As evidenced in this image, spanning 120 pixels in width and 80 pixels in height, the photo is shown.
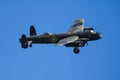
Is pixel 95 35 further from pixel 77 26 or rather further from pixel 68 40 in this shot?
pixel 77 26

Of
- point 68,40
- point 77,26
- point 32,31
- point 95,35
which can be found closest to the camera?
point 68,40

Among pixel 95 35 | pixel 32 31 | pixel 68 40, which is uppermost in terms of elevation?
pixel 32 31

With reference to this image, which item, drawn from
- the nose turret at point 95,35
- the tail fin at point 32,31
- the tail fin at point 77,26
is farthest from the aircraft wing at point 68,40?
the tail fin at point 32,31

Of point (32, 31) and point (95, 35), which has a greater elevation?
point (32, 31)

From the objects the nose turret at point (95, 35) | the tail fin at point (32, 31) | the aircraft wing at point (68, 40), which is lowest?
the aircraft wing at point (68, 40)

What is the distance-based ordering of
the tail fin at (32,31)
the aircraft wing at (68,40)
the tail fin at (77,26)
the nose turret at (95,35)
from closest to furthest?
the aircraft wing at (68,40), the nose turret at (95,35), the tail fin at (77,26), the tail fin at (32,31)

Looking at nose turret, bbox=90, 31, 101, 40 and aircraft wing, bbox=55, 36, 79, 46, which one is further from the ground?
nose turret, bbox=90, 31, 101, 40

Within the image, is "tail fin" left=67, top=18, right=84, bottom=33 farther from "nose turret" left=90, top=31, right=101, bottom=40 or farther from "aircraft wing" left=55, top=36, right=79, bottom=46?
"aircraft wing" left=55, top=36, right=79, bottom=46

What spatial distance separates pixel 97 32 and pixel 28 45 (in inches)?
456

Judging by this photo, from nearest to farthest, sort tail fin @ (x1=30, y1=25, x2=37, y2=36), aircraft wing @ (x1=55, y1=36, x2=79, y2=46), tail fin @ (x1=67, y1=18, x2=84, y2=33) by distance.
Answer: aircraft wing @ (x1=55, y1=36, x2=79, y2=46) < tail fin @ (x1=67, y1=18, x2=84, y2=33) < tail fin @ (x1=30, y1=25, x2=37, y2=36)

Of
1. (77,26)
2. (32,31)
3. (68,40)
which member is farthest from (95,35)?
(32,31)

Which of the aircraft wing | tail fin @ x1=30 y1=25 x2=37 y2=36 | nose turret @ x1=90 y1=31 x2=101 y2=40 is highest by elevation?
tail fin @ x1=30 y1=25 x2=37 y2=36

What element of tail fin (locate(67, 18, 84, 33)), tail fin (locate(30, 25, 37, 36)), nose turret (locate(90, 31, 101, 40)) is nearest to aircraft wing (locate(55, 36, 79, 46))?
nose turret (locate(90, 31, 101, 40))

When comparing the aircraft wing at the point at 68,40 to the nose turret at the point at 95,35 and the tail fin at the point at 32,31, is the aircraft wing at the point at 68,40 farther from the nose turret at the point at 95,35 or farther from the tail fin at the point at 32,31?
the tail fin at the point at 32,31
